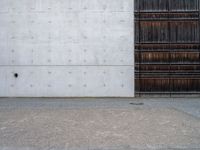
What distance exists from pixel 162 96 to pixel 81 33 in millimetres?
5537

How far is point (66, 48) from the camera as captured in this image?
1356 cm

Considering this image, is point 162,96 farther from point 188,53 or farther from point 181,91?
point 188,53

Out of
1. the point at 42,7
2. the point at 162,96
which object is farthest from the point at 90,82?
the point at 42,7

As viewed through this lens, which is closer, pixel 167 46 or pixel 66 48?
pixel 66 48

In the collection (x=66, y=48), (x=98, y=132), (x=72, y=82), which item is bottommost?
(x=98, y=132)

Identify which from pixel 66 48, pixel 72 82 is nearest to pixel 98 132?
pixel 72 82

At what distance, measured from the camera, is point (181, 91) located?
13.6 meters

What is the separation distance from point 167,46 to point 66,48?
546 centimetres

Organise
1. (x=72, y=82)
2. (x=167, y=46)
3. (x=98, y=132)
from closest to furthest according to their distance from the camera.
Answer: (x=98, y=132)
(x=72, y=82)
(x=167, y=46)

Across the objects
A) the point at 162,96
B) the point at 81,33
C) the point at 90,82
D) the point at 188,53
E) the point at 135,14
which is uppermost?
the point at 135,14

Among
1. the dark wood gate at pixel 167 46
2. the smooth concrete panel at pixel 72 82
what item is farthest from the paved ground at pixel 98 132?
the dark wood gate at pixel 167 46

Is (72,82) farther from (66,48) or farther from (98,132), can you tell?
(98,132)

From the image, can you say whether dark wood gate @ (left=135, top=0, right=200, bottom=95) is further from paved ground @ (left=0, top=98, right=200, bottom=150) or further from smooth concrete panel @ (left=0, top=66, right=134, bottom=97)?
paved ground @ (left=0, top=98, right=200, bottom=150)

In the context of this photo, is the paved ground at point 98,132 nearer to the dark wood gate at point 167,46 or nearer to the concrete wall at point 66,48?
the concrete wall at point 66,48
